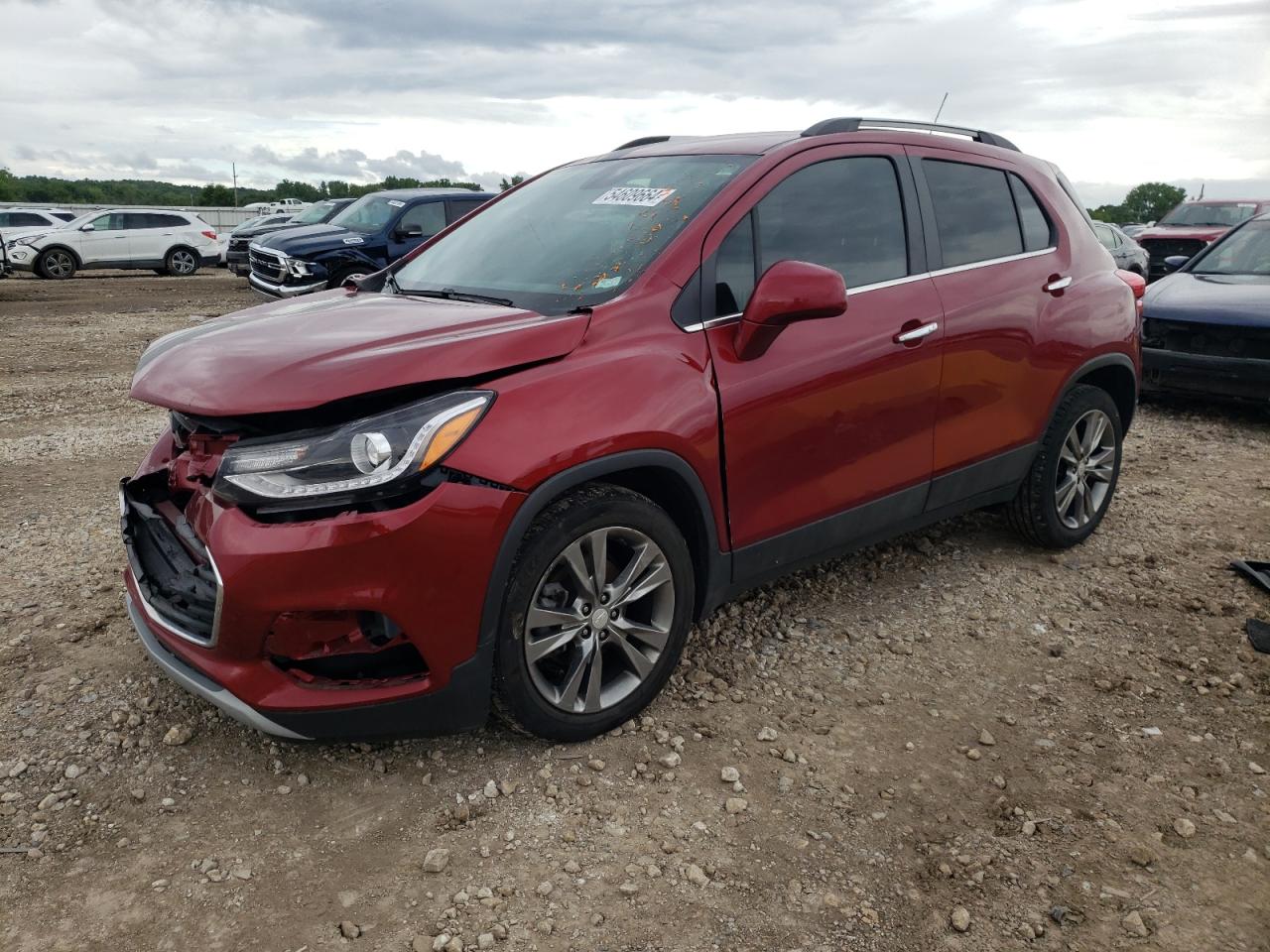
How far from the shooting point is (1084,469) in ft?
14.9

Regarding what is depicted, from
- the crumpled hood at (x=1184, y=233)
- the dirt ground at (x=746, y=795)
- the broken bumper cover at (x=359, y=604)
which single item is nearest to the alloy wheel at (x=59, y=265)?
the dirt ground at (x=746, y=795)

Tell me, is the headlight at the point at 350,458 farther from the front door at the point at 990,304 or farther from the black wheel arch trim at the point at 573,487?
the front door at the point at 990,304

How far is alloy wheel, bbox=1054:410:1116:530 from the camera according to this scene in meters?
4.45

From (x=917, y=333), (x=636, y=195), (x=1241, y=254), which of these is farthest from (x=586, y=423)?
(x=1241, y=254)

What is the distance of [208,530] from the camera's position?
8.22 feet

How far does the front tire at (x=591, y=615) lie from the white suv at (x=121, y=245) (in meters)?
20.6

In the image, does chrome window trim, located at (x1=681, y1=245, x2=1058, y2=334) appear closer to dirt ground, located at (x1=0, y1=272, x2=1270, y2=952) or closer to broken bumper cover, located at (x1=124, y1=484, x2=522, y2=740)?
broken bumper cover, located at (x1=124, y1=484, x2=522, y2=740)

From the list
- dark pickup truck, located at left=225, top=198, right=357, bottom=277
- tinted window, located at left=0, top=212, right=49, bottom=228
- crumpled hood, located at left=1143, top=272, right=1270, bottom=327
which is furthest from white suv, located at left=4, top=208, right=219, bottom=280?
crumpled hood, located at left=1143, top=272, right=1270, bottom=327

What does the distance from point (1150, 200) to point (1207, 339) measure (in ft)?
248

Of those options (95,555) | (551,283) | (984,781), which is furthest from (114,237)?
(984,781)

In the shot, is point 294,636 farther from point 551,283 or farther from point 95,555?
point 95,555

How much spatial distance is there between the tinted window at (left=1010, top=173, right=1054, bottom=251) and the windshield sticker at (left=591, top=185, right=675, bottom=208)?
1.73m

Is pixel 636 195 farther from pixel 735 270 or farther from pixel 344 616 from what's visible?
pixel 344 616

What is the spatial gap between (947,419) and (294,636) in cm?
249
